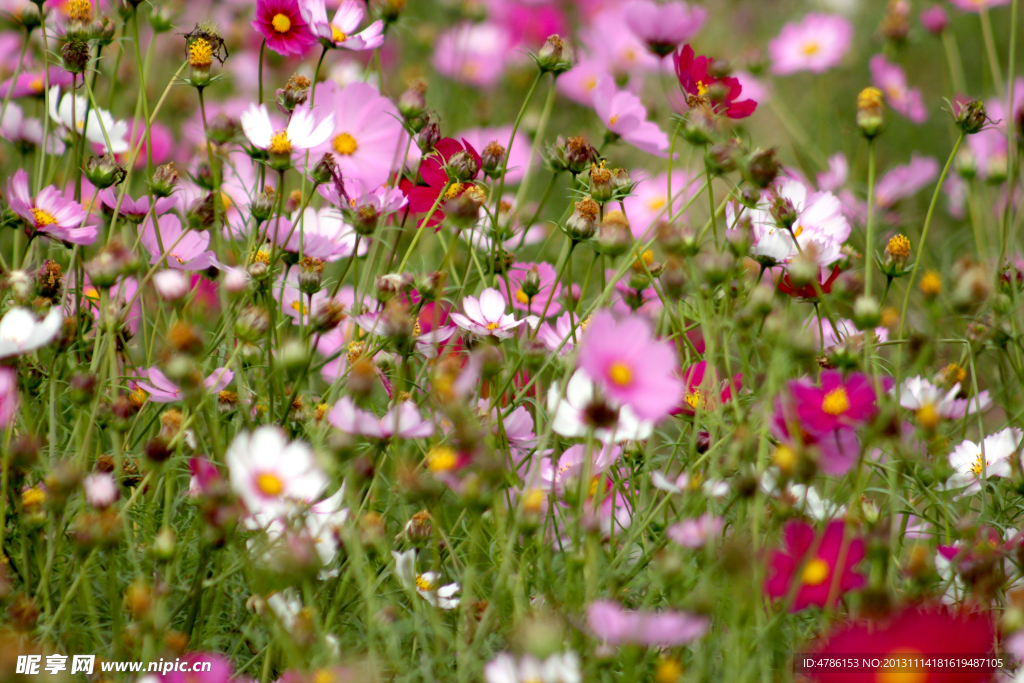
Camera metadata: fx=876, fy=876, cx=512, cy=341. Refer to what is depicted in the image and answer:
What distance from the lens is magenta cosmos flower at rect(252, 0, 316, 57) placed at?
829mm

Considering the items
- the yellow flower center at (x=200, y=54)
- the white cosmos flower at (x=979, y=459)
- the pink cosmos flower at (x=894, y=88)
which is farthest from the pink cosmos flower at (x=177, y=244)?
the pink cosmos flower at (x=894, y=88)

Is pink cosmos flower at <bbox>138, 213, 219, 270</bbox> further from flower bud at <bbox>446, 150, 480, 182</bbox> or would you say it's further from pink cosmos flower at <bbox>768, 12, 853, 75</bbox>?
pink cosmos flower at <bbox>768, 12, 853, 75</bbox>

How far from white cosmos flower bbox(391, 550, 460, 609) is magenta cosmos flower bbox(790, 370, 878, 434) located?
0.25 metres

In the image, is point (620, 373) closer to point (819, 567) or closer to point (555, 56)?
point (819, 567)

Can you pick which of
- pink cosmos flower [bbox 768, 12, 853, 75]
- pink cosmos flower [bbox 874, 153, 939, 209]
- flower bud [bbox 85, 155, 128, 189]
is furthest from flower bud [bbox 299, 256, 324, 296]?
pink cosmos flower [bbox 768, 12, 853, 75]

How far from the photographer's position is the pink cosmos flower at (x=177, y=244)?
2.58 ft

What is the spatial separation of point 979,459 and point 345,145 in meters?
0.67

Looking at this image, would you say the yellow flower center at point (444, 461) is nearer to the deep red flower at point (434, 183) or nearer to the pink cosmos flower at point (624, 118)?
the deep red flower at point (434, 183)

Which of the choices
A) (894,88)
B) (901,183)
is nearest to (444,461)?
(901,183)

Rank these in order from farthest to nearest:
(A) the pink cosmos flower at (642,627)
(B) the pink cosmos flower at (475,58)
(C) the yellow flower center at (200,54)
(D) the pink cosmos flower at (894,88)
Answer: (B) the pink cosmos flower at (475,58)
(D) the pink cosmos flower at (894,88)
(C) the yellow flower center at (200,54)
(A) the pink cosmos flower at (642,627)

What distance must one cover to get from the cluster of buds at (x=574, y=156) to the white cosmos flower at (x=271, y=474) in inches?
15.1

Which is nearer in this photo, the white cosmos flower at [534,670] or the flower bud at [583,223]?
the white cosmos flower at [534,670]

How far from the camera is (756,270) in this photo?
0.89 meters

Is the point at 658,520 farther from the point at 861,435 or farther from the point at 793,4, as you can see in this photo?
the point at 793,4
